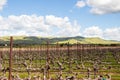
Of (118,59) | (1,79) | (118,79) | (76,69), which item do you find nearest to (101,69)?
(76,69)

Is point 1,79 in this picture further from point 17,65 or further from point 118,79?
point 17,65

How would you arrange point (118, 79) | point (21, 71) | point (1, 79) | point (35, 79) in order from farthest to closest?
point (21, 71) → point (118, 79) → point (35, 79) → point (1, 79)

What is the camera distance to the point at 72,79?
80.0ft

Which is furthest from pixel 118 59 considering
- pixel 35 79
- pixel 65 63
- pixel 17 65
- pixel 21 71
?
pixel 35 79

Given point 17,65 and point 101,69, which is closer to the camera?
point 101,69

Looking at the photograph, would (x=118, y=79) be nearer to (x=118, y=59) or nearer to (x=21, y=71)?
(x=21, y=71)

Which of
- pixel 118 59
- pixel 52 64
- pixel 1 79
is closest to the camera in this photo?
pixel 1 79

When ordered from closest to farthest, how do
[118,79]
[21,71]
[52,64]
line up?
[118,79] → [21,71] → [52,64]

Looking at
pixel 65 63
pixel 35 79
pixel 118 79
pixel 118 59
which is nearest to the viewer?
pixel 35 79

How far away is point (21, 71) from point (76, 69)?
9.33 m

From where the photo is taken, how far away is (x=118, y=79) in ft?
132

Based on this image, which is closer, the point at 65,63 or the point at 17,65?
the point at 17,65

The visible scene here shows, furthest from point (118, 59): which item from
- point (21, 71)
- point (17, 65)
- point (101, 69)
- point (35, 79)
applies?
point (35, 79)

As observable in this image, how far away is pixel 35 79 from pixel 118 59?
4806 centimetres
